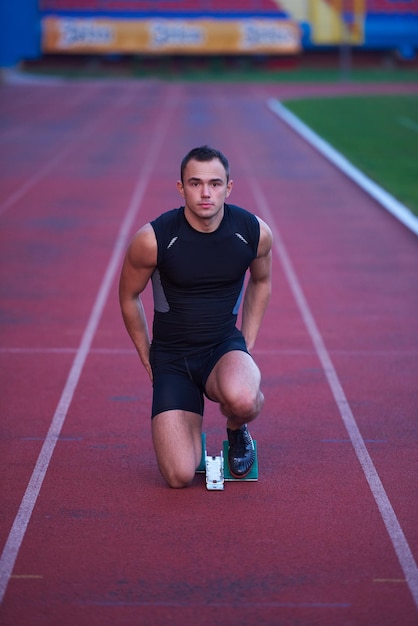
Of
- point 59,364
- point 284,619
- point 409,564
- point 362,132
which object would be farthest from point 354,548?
point 362,132

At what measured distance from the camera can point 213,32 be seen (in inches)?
2242

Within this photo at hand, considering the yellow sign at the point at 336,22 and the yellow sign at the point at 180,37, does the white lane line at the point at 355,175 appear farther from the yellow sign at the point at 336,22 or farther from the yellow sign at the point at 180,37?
the yellow sign at the point at 180,37

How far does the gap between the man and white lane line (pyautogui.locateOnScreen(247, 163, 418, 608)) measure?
2.12 ft

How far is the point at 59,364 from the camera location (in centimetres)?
787

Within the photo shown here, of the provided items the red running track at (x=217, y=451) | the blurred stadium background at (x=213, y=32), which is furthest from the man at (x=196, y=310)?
the blurred stadium background at (x=213, y=32)

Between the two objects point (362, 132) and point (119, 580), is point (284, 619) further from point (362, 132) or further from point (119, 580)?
point (362, 132)

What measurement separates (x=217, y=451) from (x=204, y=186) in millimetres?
1515

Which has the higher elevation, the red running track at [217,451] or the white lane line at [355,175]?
the red running track at [217,451]

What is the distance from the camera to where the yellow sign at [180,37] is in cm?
5672

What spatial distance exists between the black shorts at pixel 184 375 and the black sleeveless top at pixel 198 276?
2.1 inches

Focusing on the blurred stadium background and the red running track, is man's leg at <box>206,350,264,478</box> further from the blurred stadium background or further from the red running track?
the blurred stadium background

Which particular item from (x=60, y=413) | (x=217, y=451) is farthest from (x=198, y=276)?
(x=60, y=413)

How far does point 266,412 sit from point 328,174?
12727mm

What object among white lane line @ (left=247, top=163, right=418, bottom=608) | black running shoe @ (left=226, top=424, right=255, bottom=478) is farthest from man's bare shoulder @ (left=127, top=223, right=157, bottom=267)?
white lane line @ (left=247, top=163, right=418, bottom=608)
